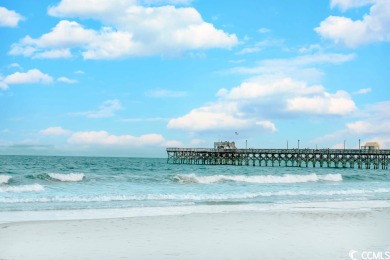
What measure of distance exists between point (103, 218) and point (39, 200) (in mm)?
5923

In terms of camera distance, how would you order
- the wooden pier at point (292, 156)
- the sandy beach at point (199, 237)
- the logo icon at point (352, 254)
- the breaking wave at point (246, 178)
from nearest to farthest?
the logo icon at point (352, 254) → the sandy beach at point (199, 237) → the breaking wave at point (246, 178) → the wooden pier at point (292, 156)

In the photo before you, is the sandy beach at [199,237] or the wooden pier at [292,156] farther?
the wooden pier at [292,156]

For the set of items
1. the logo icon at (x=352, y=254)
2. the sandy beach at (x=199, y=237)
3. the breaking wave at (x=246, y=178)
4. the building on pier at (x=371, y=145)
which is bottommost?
the breaking wave at (x=246, y=178)

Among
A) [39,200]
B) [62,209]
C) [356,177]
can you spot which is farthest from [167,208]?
[356,177]

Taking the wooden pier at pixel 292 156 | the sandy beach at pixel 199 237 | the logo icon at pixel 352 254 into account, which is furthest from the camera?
the wooden pier at pixel 292 156

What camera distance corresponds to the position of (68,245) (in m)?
8.68

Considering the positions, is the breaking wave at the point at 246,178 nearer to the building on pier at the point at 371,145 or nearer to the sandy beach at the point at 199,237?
the sandy beach at the point at 199,237

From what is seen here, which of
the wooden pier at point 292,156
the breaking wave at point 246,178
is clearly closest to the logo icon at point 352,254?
the breaking wave at point 246,178

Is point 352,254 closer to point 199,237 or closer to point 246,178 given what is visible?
point 199,237

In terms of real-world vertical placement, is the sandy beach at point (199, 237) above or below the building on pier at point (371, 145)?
below

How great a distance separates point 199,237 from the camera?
31.2 ft

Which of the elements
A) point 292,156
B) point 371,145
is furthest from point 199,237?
point 371,145

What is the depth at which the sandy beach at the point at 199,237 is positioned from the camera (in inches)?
313

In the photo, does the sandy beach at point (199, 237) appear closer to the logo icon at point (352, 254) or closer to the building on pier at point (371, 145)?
the logo icon at point (352, 254)
